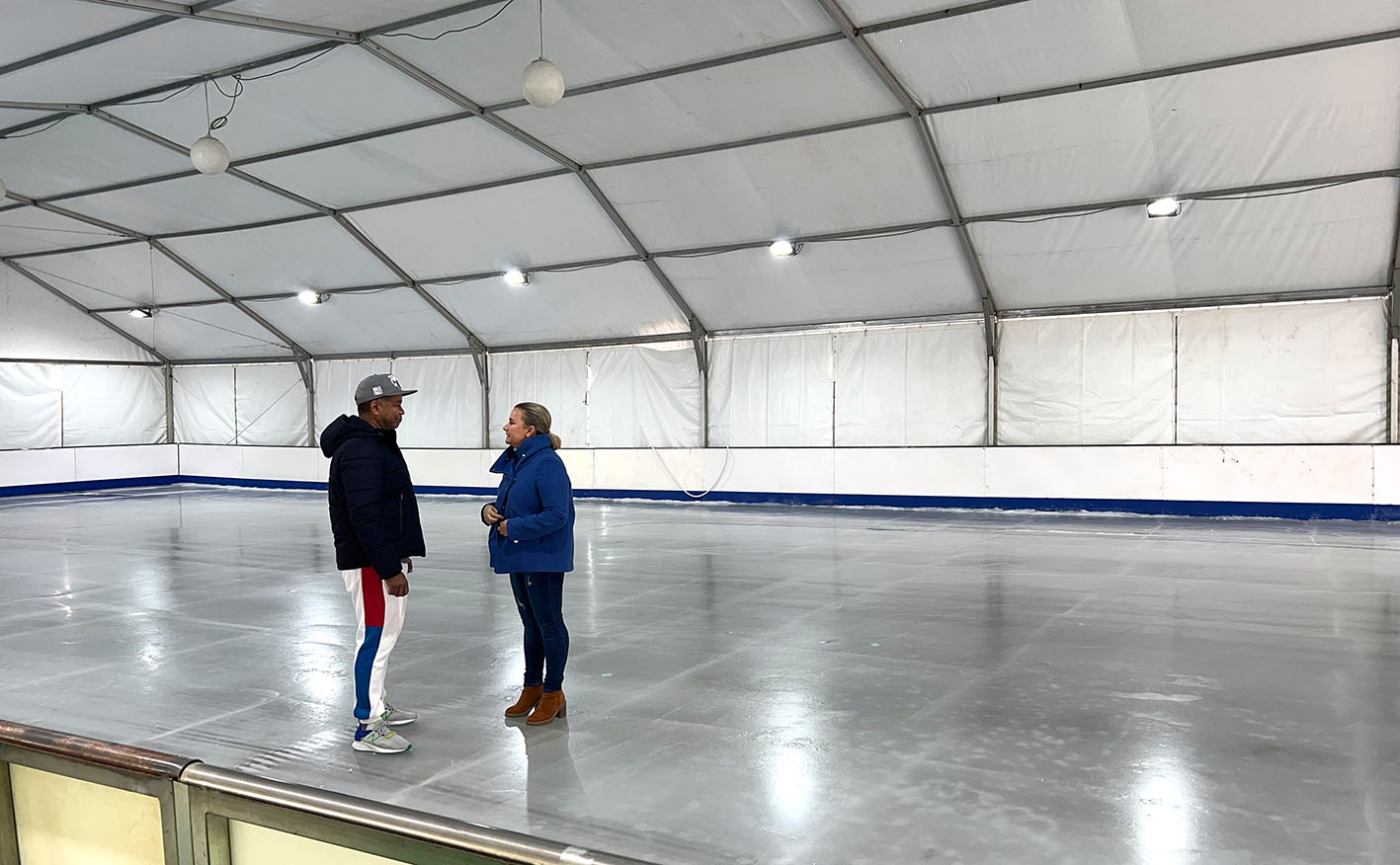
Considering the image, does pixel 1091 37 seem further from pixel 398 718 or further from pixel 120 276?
pixel 120 276

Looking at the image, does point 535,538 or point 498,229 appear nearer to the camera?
point 535,538

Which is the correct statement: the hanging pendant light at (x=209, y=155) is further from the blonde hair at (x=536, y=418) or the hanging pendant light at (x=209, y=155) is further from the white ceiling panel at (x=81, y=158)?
the blonde hair at (x=536, y=418)

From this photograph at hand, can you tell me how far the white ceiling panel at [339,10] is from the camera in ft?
35.6

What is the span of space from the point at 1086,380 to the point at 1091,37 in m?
7.08

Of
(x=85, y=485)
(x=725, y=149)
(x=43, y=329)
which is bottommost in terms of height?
(x=85, y=485)

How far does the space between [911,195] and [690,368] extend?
6928 millimetres

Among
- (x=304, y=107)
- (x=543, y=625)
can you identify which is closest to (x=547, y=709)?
(x=543, y=625)

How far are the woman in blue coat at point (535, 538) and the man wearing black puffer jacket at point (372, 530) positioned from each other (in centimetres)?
47

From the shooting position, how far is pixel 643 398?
21.0m

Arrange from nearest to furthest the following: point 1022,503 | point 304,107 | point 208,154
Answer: point 208,154
point 304,107
point 1022,503

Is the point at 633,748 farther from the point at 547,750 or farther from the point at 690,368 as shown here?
the point at 690,368

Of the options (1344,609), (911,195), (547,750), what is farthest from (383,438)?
(911,195)

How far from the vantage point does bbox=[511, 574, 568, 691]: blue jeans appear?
5215mm

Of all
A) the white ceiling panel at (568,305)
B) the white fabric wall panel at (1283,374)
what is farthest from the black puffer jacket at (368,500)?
the white fabric wall panel at (1283,374)
